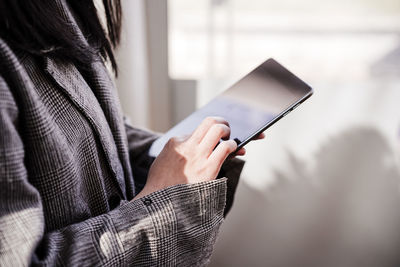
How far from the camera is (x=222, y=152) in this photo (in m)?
0.49

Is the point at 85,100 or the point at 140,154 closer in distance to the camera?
the point at 85,100

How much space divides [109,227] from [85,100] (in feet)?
0.54

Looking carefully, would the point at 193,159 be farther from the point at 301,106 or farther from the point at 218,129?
the point at 301,106

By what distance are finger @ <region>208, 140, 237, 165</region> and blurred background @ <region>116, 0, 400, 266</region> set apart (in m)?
0.49

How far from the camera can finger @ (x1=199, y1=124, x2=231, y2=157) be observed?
0.50m

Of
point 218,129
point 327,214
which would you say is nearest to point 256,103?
point 218,129

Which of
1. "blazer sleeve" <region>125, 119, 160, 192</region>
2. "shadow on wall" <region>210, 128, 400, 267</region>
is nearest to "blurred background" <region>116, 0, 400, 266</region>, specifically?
"shadow on wall" <region>210, 128, 400, 267</region>

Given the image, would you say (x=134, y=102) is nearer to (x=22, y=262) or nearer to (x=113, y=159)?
(x=113, y=159)

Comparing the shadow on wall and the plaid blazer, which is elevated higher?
the plaid blazer

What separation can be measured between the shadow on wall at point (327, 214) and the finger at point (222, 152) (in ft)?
1.96

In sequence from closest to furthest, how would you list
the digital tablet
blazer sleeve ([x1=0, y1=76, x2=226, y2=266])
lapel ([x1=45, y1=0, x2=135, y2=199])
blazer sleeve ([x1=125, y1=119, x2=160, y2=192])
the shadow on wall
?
1. blazer sleeve ([x1=0, y1=76, x2=226, y2=266])
2. lapel ([x1=45, y1=0, x2=135, y2=199])
3. the digital tablet
4. blazer sleeve ([x1=125, y1=119, x2=160, y2=192])
5. the shadow on wall

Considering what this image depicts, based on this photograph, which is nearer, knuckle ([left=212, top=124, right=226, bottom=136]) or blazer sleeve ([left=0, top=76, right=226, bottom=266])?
blazer sleeve ([left=0, top=76, right=226, bottom=266])

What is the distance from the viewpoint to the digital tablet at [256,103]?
0.56 meters

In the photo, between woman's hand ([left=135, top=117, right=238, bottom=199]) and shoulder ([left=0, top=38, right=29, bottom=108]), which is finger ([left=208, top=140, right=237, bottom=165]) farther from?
shoulder ([left=0, top=38, right=29, bottom=108])
